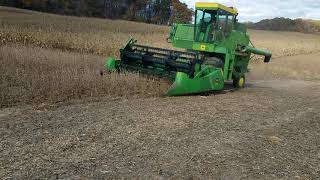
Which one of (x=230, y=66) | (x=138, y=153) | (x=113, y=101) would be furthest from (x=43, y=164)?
(x=230, y=66)

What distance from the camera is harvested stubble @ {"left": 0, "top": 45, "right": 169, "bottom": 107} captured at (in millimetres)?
8594

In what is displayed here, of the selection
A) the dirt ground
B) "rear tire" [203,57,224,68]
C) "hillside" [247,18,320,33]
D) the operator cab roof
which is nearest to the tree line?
"hillside" [247,18,320,33]

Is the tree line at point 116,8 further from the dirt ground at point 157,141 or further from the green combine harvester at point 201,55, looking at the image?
the dirt ground at point 157,141

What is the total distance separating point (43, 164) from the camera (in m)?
4.94

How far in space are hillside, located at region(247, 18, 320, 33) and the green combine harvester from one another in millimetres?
73376

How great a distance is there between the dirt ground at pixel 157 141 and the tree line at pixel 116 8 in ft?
176

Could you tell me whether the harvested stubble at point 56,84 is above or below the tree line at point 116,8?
below

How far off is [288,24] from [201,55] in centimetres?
8127

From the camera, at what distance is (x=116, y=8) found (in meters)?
74.8

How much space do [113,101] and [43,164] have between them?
13.6 ft

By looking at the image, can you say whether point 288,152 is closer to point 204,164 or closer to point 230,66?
point 204,164

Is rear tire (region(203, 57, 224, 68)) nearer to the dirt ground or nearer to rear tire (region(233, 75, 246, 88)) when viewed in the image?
rear tire (region(233, 75, 246, 88))

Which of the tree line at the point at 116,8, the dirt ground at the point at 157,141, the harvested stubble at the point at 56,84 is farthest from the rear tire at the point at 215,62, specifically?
the tree line at the point at 116,8

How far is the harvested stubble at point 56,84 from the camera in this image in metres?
8.59
